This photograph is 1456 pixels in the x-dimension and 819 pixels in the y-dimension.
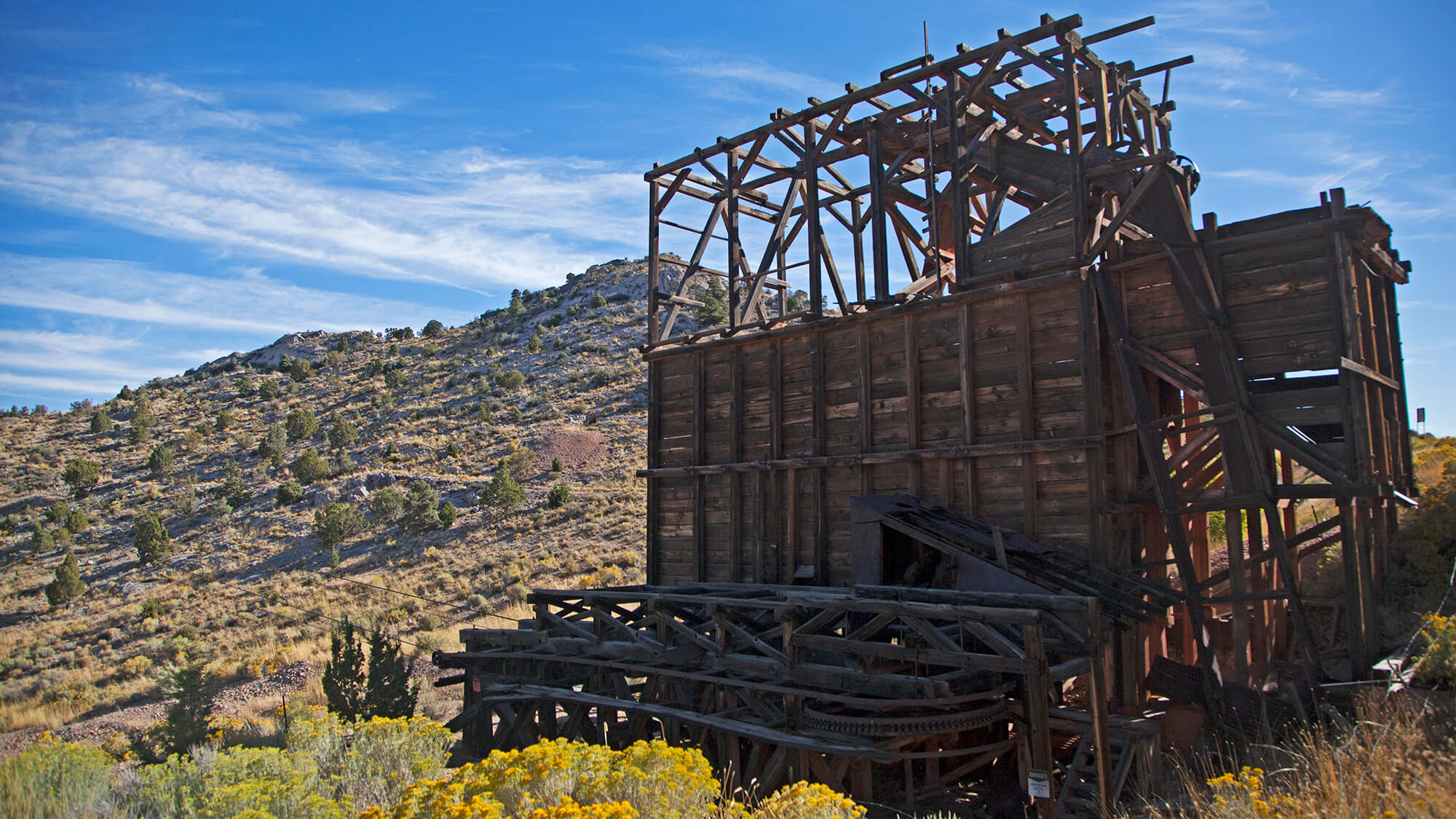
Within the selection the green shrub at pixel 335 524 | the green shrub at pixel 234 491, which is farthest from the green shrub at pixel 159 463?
the green shrub at pixel 335 524

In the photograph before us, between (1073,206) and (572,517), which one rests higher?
(1073,206)

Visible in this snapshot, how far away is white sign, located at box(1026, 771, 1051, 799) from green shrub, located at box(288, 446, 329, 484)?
53.1 m

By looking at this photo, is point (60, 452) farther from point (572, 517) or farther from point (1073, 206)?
point (1073, 206)

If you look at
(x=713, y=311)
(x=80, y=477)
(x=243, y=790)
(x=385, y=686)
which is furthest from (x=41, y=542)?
(x=243, y=790)

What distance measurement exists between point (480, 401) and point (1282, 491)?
60234 millimetres

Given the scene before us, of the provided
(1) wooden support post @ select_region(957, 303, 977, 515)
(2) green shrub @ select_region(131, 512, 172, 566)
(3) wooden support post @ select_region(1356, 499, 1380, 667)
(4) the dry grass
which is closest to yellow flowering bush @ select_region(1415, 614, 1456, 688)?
(4) the dry grass

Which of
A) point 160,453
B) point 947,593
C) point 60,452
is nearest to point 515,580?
point 947,593

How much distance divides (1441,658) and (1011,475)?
524 centimetres

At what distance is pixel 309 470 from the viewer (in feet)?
177

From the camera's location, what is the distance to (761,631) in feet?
39.8

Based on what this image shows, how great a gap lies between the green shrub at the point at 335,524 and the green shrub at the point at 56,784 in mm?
35583

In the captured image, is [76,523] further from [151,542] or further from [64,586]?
[64,586]

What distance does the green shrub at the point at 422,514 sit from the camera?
149 feet

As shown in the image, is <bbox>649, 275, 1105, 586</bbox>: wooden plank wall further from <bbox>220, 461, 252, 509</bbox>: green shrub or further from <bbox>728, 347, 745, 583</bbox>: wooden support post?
<bbox>220, 461, 252, 509</bbox>: green shrub
